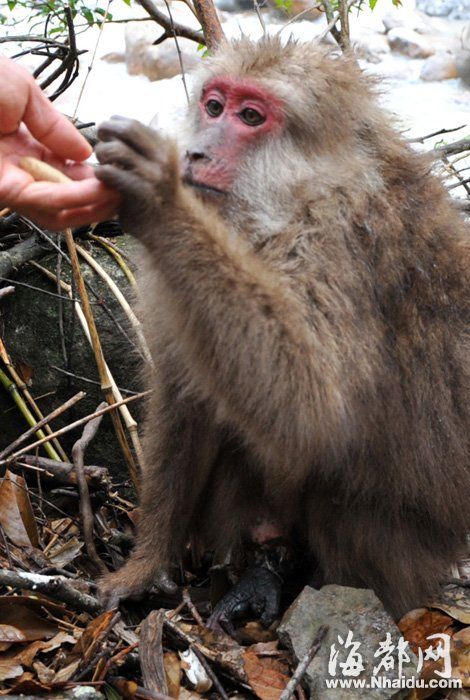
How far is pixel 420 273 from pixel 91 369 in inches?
89.3

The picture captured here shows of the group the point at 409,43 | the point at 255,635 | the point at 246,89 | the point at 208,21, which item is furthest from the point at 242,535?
the point at 409,43

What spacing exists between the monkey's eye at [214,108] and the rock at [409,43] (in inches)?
609

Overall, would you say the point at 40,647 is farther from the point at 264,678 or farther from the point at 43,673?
the point at 264,678

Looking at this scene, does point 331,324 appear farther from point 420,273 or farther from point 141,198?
point 141,198

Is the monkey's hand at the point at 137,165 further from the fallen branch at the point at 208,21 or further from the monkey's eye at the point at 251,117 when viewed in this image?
the fallen branch at the point at 208,21

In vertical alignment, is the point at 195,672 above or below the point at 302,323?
below

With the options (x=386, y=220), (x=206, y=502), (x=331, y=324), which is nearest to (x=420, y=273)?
(x=386, y=220)

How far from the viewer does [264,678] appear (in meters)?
3.39

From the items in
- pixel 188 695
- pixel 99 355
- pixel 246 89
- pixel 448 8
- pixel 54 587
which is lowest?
pixel 448 8

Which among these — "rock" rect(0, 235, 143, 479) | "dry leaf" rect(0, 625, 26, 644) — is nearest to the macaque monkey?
"dry leaf" rect(0, 625, 26, 644)

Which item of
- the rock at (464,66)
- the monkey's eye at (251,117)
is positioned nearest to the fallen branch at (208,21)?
the monkey's eye at (251,117)

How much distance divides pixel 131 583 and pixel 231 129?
6.58 ft

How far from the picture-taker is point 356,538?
364cm

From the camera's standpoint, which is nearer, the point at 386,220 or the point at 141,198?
the point at 141,198
